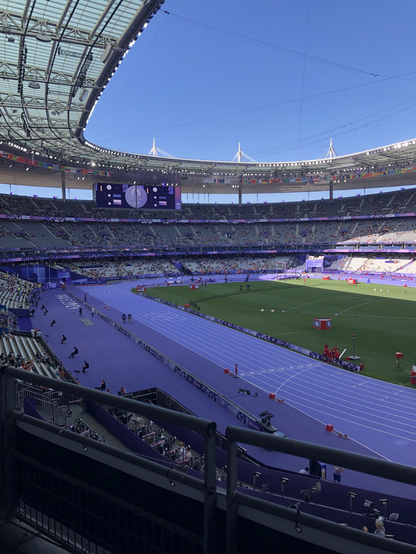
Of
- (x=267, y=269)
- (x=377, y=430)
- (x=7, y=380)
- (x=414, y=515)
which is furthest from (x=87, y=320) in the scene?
(x=267, y=269)

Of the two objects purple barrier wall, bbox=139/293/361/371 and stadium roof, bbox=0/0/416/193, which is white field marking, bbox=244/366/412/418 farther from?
stadium roof, bbox=0/0/416/193

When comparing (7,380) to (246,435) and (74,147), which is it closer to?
(246,435)

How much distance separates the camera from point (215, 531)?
86.1 inches

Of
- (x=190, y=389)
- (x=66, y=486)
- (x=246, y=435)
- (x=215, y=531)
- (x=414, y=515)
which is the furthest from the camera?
(x=190, y=389)

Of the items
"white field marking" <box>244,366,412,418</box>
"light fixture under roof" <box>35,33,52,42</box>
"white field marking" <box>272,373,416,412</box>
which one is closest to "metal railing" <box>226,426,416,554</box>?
"white field marking" <box>244,366,412,418</box>

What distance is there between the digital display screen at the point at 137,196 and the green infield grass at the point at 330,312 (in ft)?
92.2

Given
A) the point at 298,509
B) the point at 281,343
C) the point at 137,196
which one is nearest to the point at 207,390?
the point at 281,343

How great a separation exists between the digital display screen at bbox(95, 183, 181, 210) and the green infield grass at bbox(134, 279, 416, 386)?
28112 millimetres

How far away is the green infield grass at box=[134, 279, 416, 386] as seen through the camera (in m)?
24.5

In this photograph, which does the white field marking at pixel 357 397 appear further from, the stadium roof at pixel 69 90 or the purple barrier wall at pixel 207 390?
the stadium roof at pixel 69 90

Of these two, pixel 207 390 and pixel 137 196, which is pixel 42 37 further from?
pixel 137 196

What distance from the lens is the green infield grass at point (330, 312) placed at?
24.5m

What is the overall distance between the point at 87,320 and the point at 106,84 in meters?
19.9

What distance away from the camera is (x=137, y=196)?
79125mm
